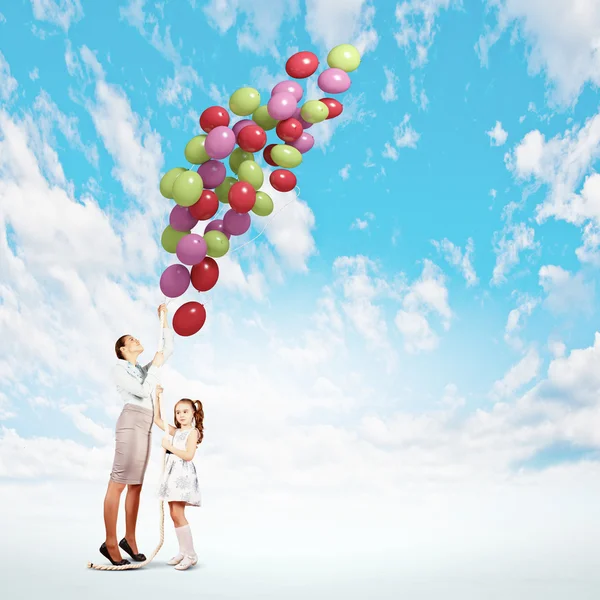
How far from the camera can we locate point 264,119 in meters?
5.08

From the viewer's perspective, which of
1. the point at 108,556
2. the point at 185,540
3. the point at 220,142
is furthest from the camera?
the point at 220,142

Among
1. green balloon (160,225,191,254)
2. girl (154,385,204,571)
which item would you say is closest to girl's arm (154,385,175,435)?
girl (154,385,204,571)

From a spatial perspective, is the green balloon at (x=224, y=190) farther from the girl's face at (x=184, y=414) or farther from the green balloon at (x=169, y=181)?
the girl's face at (x=184, y=414)

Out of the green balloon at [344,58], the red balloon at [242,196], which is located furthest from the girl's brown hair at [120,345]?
the green balloon at [344,58]

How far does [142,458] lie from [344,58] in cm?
301

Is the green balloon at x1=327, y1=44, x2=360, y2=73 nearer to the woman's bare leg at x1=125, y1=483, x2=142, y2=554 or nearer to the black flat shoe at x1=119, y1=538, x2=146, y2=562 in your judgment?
the woman's bare leg at x1=125, y1=483, x2=142, y2=554

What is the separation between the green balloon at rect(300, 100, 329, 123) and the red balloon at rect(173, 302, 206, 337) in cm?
147

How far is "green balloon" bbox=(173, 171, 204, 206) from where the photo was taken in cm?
479

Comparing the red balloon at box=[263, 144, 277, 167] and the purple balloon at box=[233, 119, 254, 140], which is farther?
the red balloon at box=[263, 144, 277, 167]

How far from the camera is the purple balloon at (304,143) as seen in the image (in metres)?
5.20

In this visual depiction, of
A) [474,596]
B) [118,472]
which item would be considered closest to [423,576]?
[474,596]

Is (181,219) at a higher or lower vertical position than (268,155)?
lower

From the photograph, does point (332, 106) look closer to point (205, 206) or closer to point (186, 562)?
point (205, 206)

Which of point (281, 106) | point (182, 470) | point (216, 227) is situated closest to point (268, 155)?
point (281, 106)
